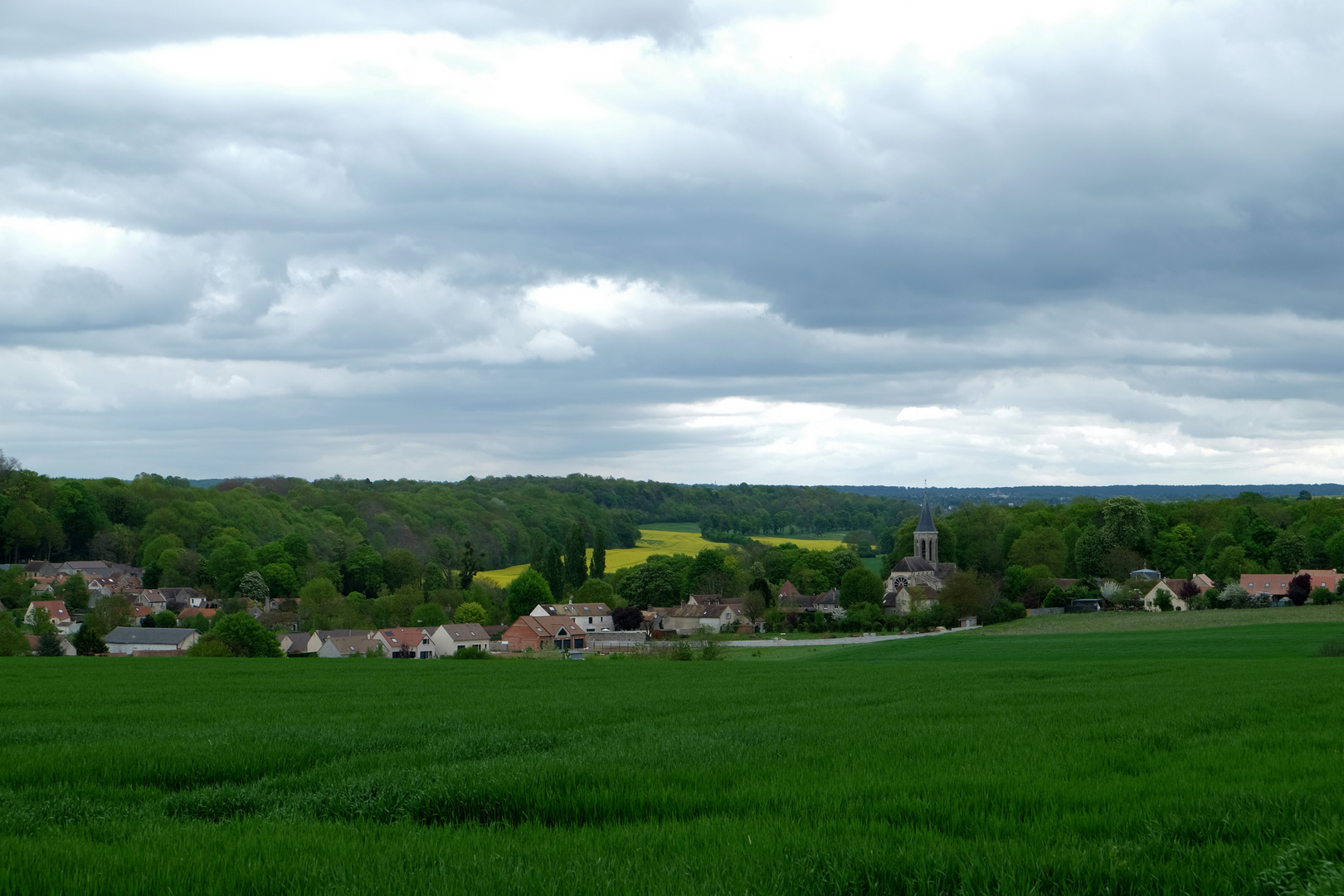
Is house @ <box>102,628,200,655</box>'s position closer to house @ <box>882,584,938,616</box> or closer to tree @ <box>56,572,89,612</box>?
tree @ <box>56,572,89,612</box>

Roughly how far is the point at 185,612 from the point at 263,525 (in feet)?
122

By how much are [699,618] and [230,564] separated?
68704mm

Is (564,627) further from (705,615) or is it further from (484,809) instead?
(484,809)

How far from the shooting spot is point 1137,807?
8.28 metres

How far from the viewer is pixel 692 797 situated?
940 centimetres

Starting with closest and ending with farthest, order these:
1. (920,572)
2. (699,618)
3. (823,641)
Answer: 1. (823,641)
2. (699,618)
3. (920,572)

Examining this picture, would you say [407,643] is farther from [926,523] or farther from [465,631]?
[926,523]

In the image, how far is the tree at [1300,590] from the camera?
93.3 metres

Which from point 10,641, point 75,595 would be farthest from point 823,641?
point 75,595

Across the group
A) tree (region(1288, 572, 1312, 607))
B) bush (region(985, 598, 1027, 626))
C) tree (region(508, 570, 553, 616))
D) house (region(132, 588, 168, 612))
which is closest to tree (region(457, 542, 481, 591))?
tree (region(508, 570, 553, 616))

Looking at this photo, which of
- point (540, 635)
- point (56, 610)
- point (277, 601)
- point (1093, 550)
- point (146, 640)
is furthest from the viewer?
point (277, 601)

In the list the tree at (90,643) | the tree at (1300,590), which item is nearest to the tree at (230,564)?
the tree at (90,643)

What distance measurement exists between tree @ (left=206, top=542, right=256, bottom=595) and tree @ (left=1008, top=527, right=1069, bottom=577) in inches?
4244

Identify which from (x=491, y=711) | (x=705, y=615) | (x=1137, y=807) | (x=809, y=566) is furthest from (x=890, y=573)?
(x=1137, y=807)
